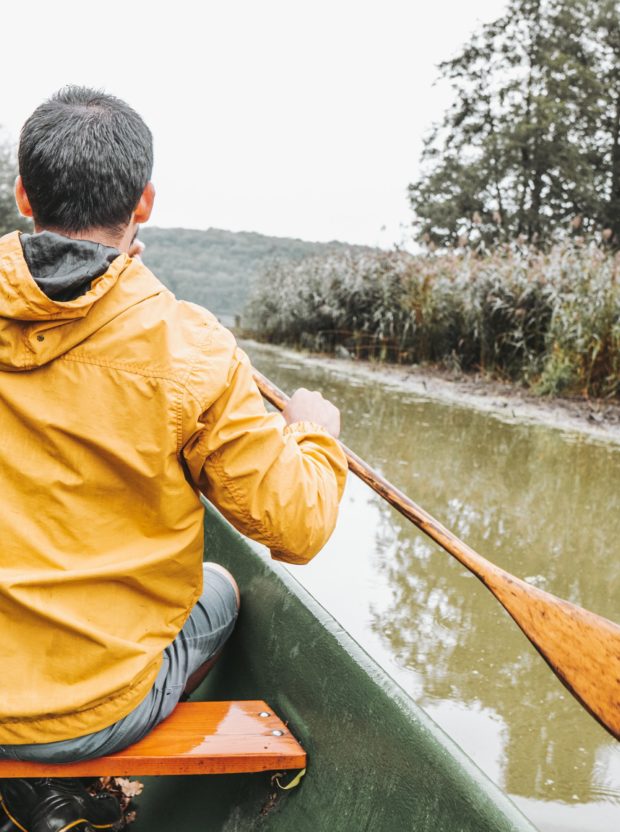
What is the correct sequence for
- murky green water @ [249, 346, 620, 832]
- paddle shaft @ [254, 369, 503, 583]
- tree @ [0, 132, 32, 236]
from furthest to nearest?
tree @ [0, 132, 32, 236], murky green water @ [249, 346, 620, 832], paddle shaft @ [254, 369, 503, 583]

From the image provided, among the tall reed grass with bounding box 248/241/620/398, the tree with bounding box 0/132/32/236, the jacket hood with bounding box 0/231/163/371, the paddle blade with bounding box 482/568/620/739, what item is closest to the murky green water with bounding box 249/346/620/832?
the paddle blade with bounding box 482/568/620/739

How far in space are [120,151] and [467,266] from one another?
7.88 m

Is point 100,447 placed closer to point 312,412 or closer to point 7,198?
point 312,412

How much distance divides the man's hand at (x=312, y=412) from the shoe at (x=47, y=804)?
63 centimetres

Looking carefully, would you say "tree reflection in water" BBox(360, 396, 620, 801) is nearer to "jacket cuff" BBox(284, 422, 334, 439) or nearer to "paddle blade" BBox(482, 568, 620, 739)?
"paddle blade" BBox(482, 568, 620, 739)

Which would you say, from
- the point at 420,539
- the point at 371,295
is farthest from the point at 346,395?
the point at 420,539

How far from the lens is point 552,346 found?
7.57 m

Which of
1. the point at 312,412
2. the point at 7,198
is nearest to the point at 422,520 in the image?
the point at 312,412

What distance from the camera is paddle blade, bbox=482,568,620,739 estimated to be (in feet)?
4.54

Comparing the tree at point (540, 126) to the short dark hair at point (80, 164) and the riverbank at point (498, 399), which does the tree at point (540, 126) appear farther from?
the short dark hair at point (80, 164)

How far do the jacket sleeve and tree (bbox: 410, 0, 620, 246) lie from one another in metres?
22.1

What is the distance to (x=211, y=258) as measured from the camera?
34281mm

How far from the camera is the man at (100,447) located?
106 cm

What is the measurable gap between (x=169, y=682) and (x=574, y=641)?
65cm
